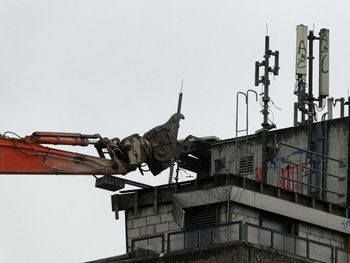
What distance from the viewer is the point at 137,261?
5941 cm

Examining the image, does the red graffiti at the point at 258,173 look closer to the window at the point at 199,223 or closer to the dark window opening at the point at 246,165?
the dark window opening at the point at 246,165

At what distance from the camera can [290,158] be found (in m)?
73.7

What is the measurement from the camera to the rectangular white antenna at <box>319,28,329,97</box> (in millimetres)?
76000

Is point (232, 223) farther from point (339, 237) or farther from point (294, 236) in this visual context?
point (339, 237)

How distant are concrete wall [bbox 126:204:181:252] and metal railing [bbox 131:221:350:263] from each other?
127 centimetres

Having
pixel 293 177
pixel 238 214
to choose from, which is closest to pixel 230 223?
pixel 238 214

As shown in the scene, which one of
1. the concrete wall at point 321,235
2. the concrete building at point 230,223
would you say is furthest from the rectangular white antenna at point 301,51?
the concrete wall at point 321,235

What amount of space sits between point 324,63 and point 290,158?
607cm

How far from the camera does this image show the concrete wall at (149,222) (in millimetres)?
61281

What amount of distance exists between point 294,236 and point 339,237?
183 inches

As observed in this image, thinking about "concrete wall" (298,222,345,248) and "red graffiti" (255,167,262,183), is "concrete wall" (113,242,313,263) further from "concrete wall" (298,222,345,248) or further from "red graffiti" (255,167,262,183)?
"red graffiti" (255,167,262,183)

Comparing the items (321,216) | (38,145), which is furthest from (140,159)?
(321,216)

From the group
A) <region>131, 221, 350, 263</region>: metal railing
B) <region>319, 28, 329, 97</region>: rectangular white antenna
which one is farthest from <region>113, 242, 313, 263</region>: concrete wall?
<region>319, 28, 329, 97</region>: rectangular white antenna

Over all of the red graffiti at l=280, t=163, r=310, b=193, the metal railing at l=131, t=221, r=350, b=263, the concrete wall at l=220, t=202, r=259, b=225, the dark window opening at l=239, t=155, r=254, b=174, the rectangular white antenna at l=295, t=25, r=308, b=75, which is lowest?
the metal railing at l=131, t=221, r=350, b=263
